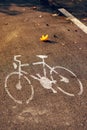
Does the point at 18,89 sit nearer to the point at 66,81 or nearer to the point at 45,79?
the point at 45,79

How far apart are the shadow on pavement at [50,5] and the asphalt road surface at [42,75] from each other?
0.52 meters

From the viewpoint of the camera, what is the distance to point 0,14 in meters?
10.8

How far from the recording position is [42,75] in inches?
293

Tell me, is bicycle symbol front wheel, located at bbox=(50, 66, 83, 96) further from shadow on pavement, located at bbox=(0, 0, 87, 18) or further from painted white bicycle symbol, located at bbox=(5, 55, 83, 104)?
shadow on pavement, located at bbox=(0, 0, 87, 18)

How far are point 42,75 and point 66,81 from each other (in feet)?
1.99

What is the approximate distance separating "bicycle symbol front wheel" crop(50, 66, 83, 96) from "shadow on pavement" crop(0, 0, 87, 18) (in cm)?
386

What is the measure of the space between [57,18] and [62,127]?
5.47 m

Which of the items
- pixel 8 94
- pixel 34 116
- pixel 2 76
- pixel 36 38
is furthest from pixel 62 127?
pixel 36 38

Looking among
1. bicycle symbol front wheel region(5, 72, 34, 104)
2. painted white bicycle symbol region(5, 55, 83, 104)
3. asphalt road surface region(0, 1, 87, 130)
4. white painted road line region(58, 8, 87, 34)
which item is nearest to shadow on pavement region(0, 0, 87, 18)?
white painted road line region(58, 8, 87, 34)

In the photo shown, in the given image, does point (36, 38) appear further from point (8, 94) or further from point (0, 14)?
point (8, 94)

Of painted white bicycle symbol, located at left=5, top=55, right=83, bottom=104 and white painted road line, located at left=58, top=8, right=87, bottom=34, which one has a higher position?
painted white bicycle symbol, located at left=5, top=55, right=83, bottom=104

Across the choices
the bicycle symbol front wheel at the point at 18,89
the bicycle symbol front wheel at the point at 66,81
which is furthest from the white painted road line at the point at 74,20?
the bicycle symbol front wheel at the point at 18,89

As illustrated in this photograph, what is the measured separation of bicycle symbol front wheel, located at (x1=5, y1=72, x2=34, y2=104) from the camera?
6.68 metres

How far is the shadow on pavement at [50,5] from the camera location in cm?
1117
